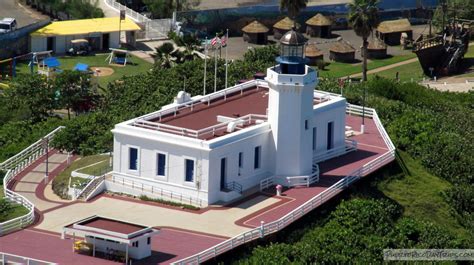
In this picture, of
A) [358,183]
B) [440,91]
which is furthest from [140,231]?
[440,91]

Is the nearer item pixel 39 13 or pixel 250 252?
pixel 250 252

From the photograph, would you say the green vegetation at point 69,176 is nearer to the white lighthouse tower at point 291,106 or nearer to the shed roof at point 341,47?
the white lighthouse tower at point 291,106

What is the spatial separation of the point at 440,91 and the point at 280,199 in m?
37.6

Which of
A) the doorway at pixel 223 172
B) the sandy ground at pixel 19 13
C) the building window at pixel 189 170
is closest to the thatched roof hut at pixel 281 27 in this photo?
the sandy ground at pixel 19 13

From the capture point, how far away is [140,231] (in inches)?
2685

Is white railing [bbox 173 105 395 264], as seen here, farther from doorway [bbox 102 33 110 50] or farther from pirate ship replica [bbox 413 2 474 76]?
doorway [bbox 102 33 110 50]

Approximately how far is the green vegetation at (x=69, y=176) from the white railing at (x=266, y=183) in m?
8.79

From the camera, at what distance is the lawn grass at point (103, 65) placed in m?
115

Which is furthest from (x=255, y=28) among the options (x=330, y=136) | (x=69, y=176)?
(x=69, y=176)

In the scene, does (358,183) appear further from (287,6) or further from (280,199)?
(287,6)

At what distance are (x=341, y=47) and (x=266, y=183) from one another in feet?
155

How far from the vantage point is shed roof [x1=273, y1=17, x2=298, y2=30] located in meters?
131

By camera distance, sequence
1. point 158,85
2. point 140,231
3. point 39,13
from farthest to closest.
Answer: point 39,13
point 158,85
point 140,231

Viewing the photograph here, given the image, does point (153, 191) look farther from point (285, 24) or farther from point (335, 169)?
point (285, 24)
